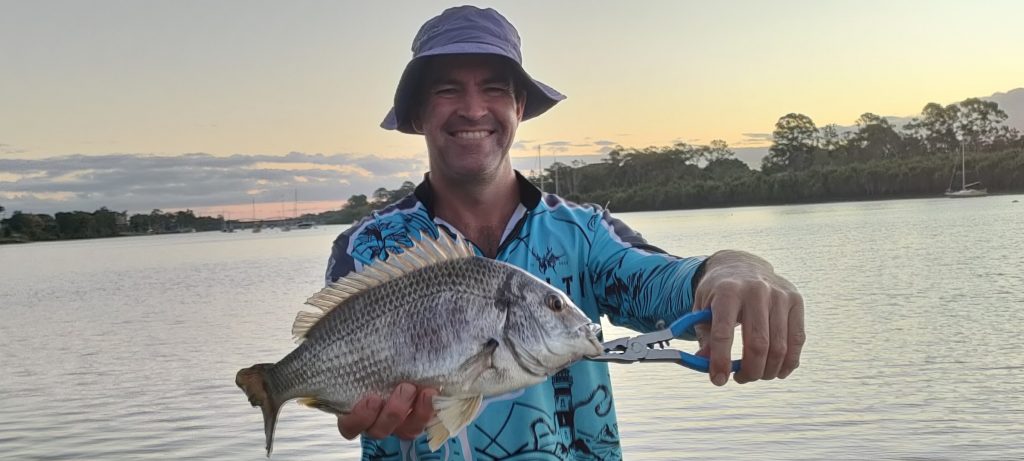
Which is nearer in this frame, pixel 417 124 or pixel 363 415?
pixel 363 415

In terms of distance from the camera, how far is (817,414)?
13.2 meters

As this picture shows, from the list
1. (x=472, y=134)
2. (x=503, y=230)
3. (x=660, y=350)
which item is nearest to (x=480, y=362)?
(x=660, y=350)

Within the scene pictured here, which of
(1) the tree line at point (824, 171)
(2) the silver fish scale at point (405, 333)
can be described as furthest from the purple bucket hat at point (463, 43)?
(1) the tree line at point (824, 171)

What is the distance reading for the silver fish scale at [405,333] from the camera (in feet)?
9.95

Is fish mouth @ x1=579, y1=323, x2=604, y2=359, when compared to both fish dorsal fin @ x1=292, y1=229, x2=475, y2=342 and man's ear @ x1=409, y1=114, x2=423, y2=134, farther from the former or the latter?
man's ear @ x1=409, y1=114, x2=423, y2=134

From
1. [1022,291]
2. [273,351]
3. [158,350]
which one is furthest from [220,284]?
[1022,291]

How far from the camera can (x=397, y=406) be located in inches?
119

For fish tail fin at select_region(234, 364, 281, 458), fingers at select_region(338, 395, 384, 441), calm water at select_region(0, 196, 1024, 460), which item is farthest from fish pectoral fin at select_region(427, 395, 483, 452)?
A: calm water at select_region(0, 196, 1024, 460)

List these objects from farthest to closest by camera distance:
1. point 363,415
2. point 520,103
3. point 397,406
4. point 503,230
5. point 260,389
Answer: point 520,103 → point 503,230 → point 260,389 → point 363,415 → point 397,406

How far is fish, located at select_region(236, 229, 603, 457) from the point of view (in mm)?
2990

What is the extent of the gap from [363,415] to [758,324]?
1.46 meters

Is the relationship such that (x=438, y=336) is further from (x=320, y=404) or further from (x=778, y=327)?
Answer: (x=778, y=327)

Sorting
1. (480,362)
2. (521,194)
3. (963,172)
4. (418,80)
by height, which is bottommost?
(480,362)

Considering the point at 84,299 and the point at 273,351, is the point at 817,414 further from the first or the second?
the point at 84,299
